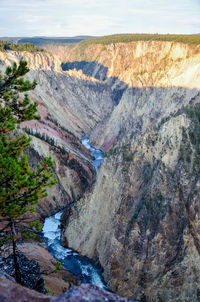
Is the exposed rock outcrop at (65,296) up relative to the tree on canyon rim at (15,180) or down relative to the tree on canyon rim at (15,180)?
down

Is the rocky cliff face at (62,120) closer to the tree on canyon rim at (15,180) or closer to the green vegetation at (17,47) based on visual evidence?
the green vegetation at (17,47)

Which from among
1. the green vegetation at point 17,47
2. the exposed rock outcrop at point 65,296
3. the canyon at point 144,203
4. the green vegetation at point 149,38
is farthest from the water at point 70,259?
the green vegetation at point 17,47

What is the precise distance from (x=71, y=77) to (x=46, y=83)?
78.2 ft

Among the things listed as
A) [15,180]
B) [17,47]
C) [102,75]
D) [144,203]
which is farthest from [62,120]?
[15,180]

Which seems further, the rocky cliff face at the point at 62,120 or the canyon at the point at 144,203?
the rocky cliff face at the point at 62,120

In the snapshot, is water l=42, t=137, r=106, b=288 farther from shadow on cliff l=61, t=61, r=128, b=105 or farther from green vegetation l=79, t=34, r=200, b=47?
shadow on cliff l=61, t=61, r=128, b=105

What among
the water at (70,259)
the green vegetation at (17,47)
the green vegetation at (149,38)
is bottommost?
the water at (70,259)

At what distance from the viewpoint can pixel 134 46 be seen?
4215 inches

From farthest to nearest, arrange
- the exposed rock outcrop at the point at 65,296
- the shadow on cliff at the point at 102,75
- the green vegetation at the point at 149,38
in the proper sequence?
the shadow on cliff at the point at 102,75 < the green vegetation at the point at 149,38 < the exposed rock outcrop at the point at 65,296

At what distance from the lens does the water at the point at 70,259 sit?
75.5 ft

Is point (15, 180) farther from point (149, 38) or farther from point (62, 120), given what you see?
point (149, 38)

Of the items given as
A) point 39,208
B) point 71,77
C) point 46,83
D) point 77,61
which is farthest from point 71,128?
point 77,61

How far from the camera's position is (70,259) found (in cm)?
2595

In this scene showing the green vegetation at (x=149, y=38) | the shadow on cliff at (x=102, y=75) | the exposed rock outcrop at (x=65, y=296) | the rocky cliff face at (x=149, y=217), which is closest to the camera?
the exposed rock outcrop at (x=65, y=296)
